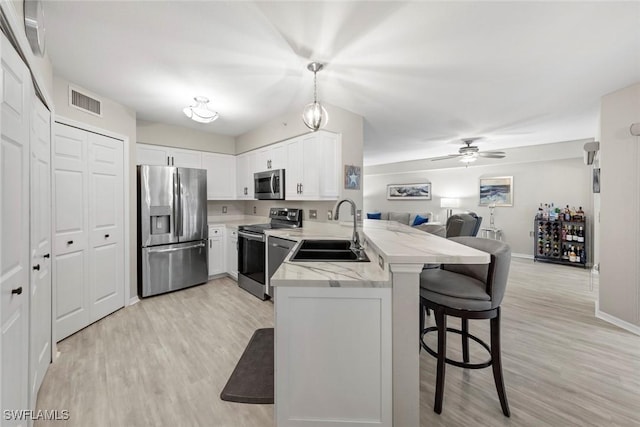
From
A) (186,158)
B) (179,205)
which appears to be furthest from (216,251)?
(186,158)

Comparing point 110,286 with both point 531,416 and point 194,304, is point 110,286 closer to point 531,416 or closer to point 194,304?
point 194,304

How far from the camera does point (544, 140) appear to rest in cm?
507

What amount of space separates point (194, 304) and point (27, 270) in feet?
6.45

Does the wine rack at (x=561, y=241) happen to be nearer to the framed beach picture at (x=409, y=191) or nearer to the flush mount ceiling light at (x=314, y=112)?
the framed beach picture at (x=409, y=191)

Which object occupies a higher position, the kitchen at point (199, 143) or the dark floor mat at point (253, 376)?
the kitchen at point (199, 143)

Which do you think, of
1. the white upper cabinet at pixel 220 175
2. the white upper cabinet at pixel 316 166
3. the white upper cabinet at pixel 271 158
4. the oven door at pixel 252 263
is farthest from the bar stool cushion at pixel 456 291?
the white upper cabinet at pixel 220 175

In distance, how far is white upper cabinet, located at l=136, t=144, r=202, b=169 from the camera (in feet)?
12.3

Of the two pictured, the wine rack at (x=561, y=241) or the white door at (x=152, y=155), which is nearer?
the white door at (x=152, y=155)

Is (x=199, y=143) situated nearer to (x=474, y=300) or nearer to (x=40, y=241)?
(x=40, y=241)

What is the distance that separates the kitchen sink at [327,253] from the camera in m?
1.71

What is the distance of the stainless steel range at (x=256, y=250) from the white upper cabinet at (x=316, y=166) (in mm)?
410

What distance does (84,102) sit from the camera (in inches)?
102

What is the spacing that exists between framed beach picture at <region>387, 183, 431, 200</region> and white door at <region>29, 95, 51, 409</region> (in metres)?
7.43

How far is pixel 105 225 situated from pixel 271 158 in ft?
7.10
